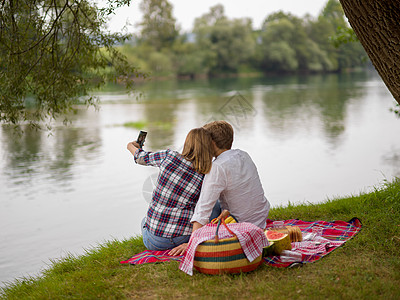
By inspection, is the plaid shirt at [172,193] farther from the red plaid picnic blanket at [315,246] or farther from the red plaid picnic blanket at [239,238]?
the red plaid picnic blanket at [239,238]

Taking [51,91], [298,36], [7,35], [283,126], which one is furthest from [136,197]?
[298,36]

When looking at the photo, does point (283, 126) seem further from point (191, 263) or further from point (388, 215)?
point (191, 263)

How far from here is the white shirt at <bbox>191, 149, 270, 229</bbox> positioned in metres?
3.58

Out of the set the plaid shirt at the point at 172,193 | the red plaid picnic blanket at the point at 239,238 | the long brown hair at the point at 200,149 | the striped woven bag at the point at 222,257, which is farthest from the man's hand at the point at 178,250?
the long brown hair at the point at 200,149

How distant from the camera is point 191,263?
11.0 feet

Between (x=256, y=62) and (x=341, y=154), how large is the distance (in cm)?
5070

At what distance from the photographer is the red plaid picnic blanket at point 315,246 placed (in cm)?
362

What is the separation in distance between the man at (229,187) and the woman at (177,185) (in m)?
0.10

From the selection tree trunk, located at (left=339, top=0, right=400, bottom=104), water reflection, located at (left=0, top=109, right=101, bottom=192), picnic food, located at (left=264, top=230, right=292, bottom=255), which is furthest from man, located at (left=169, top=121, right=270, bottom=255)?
water reflection, located at (left=0, top=109, right=101, bottom=192)

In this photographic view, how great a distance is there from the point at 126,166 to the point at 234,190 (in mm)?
8048

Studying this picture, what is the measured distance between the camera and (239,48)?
5872cm

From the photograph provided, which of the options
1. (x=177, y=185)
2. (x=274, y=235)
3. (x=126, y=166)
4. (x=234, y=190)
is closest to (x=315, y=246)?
(x=274, y=235)

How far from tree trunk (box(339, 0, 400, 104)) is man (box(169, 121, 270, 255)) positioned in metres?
1.25

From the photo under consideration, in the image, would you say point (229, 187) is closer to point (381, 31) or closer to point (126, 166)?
point (381, 31)
